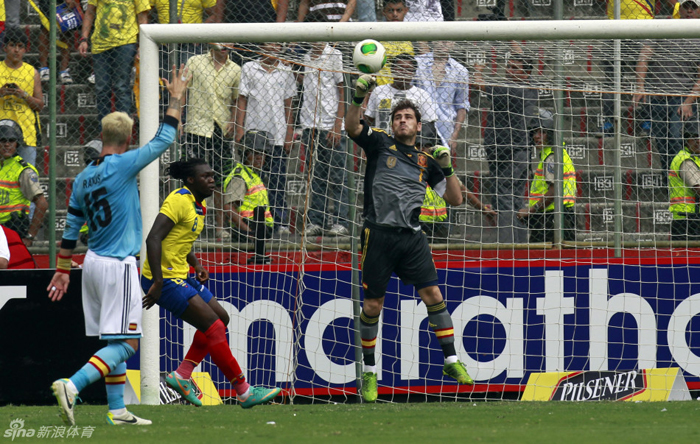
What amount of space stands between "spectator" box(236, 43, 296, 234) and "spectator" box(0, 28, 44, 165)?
8.21ft

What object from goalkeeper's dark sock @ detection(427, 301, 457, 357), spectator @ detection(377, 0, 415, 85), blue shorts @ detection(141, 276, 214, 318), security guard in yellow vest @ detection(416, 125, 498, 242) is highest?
spectator @ detection(377, 0, 415, 85)

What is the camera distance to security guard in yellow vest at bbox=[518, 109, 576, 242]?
28.5 ft

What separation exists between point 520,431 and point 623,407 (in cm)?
187

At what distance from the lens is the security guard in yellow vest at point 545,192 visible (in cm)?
870

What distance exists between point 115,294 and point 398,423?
2002 mm

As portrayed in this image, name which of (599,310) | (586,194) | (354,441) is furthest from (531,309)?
(354,441)

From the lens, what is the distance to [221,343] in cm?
669

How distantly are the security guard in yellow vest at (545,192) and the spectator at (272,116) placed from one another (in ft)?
7.85

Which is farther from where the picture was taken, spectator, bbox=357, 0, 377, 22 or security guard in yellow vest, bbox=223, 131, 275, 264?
spectator, bbox=357, 0, 377, 22

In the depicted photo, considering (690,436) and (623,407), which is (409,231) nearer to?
(623,407)

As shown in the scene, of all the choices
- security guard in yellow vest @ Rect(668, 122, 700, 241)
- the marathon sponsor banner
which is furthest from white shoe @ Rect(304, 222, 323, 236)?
security guard in yellow vest @ Rect(668, 122, 700, 241)

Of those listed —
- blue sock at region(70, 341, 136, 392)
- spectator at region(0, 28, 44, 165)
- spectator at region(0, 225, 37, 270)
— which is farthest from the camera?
spectator at region(0, 28, 44, 165)

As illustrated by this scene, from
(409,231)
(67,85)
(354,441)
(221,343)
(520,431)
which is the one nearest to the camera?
(354,441)
